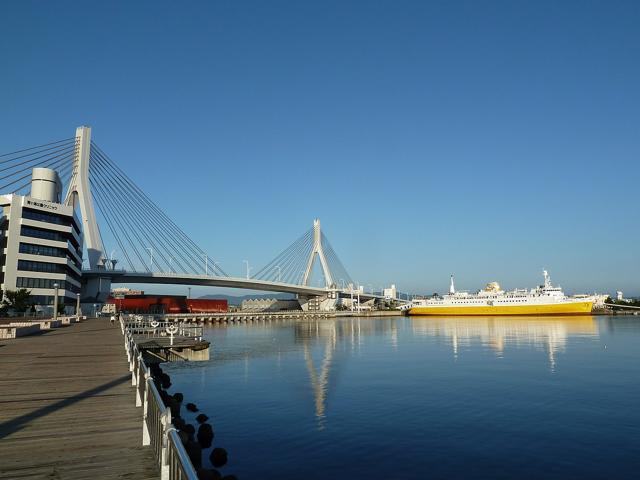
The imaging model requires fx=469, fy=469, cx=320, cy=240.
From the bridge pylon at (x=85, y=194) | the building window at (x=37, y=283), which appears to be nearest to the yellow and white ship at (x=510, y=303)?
the bridge pylon at (x=85, y=194)

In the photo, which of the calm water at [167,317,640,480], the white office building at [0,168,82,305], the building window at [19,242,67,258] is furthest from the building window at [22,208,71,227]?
the calm water at [167,317,640,480]

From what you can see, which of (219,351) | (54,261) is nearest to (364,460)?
(219,351)

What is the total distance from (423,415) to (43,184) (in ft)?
252

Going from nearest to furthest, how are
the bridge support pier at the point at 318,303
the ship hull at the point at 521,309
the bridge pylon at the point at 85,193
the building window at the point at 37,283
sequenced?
the building window at the point at 37,283 < the bridge pylon at the point at 85,193 < the ship hull at the point at 521,309 < the bridge support pier at the point at 318,303

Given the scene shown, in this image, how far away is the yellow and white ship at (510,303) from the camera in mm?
120625

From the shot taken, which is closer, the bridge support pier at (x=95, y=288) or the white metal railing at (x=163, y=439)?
the white metal railing at (x=163, y=439)

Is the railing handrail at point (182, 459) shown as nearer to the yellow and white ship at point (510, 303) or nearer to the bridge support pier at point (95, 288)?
the bridge support pier at point (95, 288)

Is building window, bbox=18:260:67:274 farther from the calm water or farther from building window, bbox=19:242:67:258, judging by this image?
the calm water

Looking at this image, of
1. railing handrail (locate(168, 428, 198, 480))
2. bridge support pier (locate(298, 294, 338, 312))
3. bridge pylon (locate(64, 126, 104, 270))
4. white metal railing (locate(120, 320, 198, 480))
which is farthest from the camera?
bridge support pier (locate(298, 294, 338, 312))

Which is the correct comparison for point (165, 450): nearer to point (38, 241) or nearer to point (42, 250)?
point (38, 241)

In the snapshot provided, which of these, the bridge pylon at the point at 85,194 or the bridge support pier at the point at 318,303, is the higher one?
the bridge pylon at the point at 85,194

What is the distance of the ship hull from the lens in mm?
119938

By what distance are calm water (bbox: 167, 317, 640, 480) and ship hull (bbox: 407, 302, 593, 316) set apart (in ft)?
287

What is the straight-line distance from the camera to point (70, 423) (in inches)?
394
